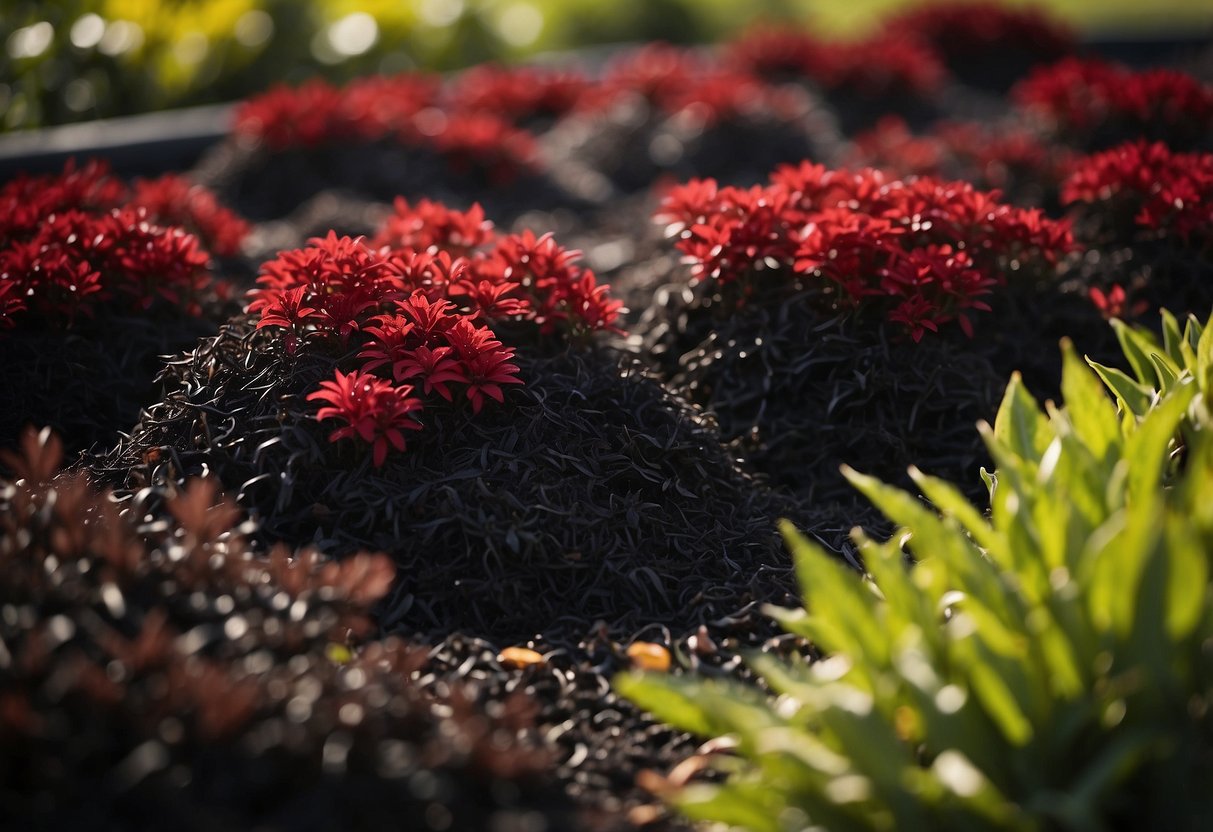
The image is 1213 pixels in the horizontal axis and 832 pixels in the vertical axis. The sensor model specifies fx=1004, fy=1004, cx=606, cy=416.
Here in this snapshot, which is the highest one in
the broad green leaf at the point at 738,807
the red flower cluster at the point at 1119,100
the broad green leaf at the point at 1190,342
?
the broad green leaf at the point at 1190,342

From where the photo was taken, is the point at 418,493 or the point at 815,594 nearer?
the point at 815,594

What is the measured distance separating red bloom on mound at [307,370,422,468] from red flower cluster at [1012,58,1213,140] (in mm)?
5195

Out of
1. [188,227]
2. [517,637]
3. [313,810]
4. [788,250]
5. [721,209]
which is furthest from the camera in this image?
[188,227]

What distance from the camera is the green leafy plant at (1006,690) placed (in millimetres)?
1822

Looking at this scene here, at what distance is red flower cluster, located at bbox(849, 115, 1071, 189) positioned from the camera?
5875mm

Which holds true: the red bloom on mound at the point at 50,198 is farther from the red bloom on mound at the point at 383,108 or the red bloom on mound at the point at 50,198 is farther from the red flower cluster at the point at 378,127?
the red bloom on mound at the point at 383,108

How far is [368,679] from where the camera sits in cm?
218

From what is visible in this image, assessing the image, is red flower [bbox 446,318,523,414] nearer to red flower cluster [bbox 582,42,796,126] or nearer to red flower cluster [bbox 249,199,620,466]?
red flower cluster [bbox 249,199,620,466]

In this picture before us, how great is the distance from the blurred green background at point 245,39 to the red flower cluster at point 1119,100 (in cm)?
580

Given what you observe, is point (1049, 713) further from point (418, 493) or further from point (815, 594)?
point (418, 493)

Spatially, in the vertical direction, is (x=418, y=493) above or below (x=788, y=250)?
below

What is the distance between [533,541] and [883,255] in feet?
6.26

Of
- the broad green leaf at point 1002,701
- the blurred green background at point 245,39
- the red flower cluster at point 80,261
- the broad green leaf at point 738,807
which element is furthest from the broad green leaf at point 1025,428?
the blurred green background at point 245,39

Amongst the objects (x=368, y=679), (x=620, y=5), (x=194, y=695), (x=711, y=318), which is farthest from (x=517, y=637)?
(x=620, y=5)
